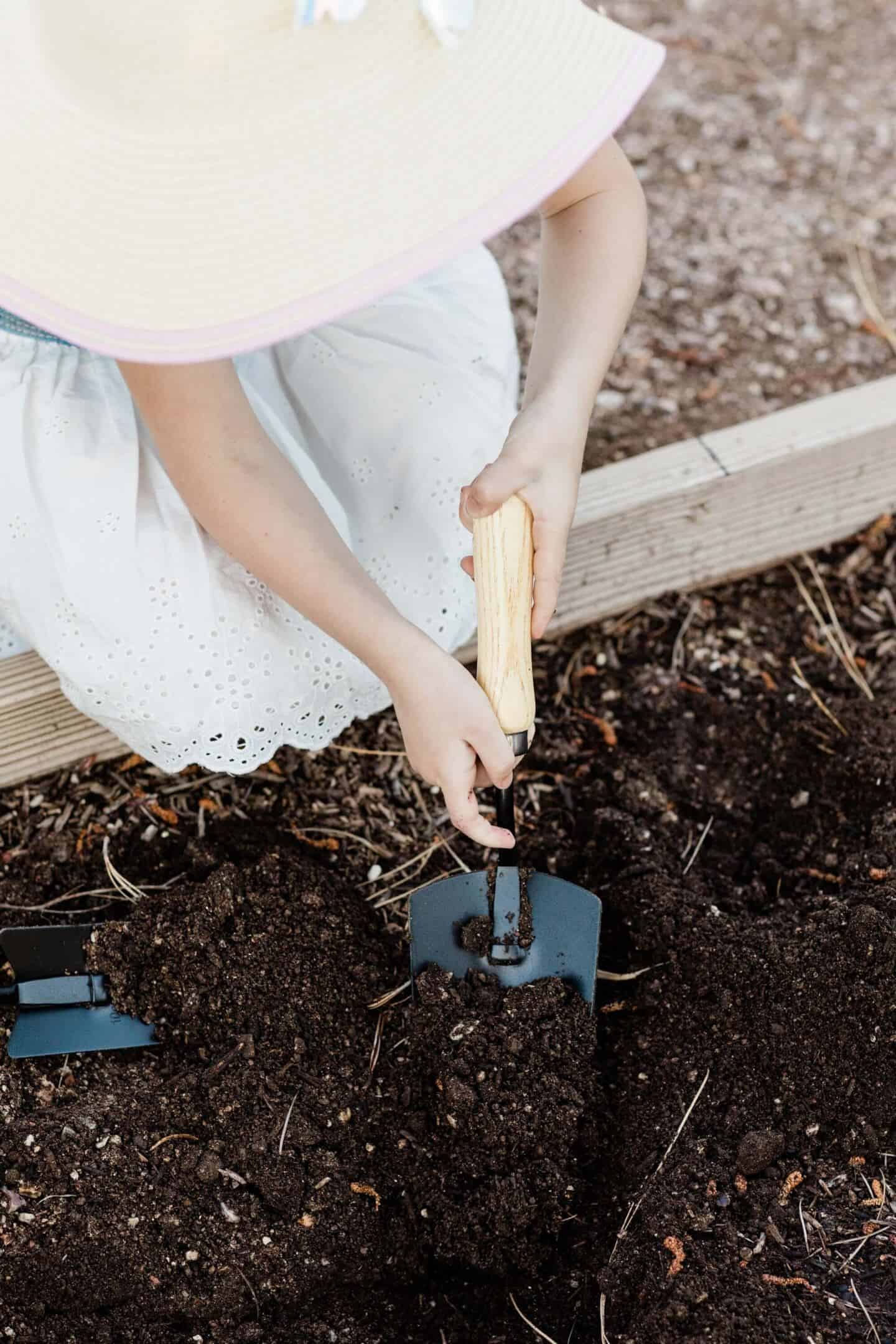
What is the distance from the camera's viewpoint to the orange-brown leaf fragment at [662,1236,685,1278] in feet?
3.96

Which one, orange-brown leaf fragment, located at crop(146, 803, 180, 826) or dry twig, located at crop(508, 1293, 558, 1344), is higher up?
orange-brown leaf fragment, located at crop(146, 803, 180, 826)

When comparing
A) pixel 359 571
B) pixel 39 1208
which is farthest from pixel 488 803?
pixel 39 1208

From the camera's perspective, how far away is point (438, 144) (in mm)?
963

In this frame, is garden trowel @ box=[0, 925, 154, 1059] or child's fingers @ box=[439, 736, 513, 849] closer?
child's fingers @ box=[439, 736, 513, 849]

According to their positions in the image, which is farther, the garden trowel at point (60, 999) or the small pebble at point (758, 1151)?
the garden trowel at point (60, 999)

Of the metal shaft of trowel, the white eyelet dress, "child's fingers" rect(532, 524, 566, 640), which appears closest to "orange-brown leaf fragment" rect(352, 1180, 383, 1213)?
the metal shaft of trowel

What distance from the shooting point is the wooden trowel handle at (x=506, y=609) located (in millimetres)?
1214

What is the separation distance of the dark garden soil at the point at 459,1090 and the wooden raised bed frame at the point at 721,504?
33 cm

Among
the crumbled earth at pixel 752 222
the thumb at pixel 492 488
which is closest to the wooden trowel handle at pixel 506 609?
the thumb at pixel 492 488

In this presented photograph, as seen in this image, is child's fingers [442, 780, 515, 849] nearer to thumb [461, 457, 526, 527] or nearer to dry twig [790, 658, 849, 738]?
thumb [461, 457, 526, 527]

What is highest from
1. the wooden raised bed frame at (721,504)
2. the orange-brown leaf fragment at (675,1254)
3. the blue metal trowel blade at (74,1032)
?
the wooden raised bed frame at (721,504)

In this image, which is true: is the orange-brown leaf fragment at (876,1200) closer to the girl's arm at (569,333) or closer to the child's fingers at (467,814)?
the child's fingers at (467,814)

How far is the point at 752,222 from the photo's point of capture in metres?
2.37

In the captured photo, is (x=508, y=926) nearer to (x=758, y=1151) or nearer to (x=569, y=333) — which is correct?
(x=758, y=1151)
